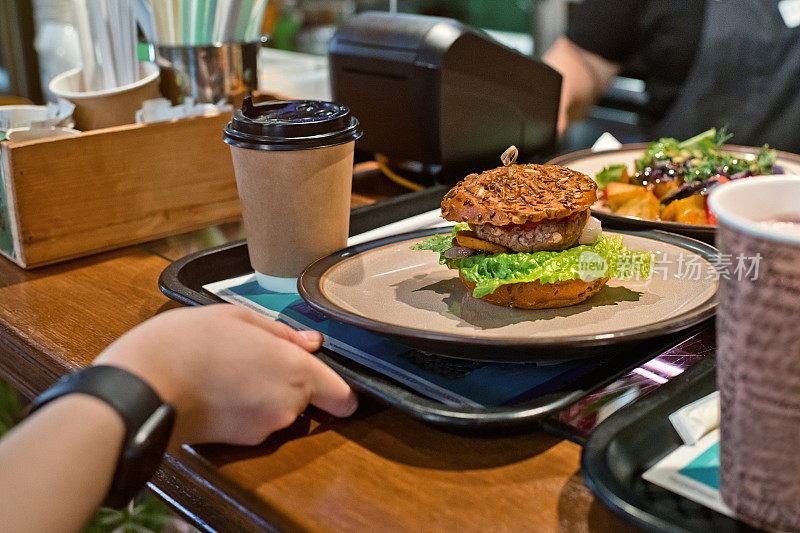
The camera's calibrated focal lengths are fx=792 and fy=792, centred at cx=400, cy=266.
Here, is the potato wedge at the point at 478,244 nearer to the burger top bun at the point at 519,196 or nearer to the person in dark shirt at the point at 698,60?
the burger top bun at the point at 519,196

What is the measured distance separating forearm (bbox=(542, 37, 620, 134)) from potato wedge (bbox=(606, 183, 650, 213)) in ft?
4.33

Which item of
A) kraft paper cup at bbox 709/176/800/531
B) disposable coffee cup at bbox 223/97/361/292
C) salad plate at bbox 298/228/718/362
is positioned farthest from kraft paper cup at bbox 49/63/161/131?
kraft paper cup at bbox 709/176/800/531

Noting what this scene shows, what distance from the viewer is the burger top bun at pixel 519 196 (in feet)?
2.83

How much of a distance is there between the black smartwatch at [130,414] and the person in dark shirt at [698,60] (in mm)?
2064

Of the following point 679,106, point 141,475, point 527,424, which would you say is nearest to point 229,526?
point 141,475

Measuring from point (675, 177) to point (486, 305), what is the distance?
0.67 meters

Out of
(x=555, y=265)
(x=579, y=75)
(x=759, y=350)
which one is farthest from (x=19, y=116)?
(x=579, y=75)

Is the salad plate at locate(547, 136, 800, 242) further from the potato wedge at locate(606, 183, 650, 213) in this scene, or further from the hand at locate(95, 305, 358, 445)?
the hand at locate(95, 305, 358, 445)

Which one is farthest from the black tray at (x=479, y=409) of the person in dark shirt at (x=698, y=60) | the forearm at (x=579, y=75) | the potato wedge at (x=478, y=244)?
the forearm at (x=579, y=75)

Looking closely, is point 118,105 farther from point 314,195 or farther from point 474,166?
point 474,166

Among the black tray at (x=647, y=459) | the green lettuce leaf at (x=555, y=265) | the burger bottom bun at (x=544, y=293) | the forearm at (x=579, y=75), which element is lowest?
the forearm at (x=579, y=75)

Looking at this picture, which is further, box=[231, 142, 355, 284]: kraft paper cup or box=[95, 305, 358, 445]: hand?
box=[231, 142, 355, 284]: kraft paper cup

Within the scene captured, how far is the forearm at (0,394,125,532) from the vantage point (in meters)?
0.56

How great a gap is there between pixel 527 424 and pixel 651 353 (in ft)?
0.62
